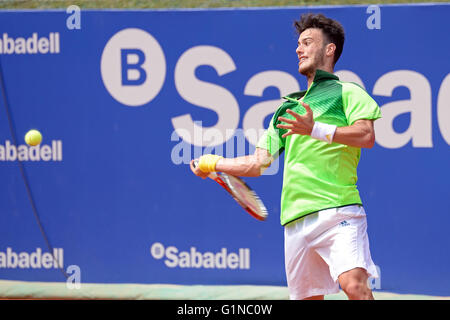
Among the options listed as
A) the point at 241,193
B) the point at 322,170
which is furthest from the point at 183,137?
the point at 322,170

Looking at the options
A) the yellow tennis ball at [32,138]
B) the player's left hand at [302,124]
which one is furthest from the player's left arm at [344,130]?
the yellow tennis ball at [32,138]

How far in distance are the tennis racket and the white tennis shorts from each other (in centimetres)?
19

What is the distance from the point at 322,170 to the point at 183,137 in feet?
6.37

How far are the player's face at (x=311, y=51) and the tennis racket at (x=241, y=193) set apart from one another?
69cm

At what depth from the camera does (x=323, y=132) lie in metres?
3.27

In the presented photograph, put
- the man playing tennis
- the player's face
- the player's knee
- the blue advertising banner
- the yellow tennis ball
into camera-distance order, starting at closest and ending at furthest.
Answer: the player's knee < the man playing tennis < the player's face < the blue advertising banner < the yellow tennis ball

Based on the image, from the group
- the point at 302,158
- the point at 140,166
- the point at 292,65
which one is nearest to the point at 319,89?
the point at 302,158

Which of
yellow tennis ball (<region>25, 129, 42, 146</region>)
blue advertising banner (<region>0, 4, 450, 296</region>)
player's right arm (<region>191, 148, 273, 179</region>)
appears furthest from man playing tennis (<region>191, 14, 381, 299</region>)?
yellow tennis ball (<region>25, 129, 42, 146</region>)

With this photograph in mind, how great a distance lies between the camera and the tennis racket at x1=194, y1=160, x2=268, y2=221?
3.68 meters

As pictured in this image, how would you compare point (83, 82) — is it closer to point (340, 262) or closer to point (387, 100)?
point (387, 100)

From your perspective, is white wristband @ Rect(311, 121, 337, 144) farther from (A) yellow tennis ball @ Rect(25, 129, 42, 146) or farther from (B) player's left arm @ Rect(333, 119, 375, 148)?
(A) yellow tennis ball @ Rect(25, 129, 42, 146)

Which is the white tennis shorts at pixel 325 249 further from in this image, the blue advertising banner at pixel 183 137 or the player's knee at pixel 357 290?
the blue advertising banner at pixel 183 137

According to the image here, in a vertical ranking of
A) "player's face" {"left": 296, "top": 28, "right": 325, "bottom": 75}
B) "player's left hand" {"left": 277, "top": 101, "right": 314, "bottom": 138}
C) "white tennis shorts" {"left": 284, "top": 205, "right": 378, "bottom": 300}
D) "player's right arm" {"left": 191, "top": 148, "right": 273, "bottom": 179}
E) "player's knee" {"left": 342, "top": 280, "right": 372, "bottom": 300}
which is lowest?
"player's knee" {"left": 342, "top": 280, "right": 372, "bottom": 300}

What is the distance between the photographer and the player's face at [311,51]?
3.66 m
